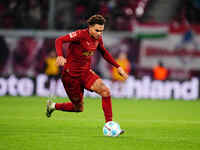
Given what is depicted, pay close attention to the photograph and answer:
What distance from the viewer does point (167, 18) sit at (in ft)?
78.4

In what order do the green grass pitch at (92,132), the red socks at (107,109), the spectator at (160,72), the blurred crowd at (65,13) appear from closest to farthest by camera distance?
1. the green grass pitch at (92,132)
2. the red socks at (107,109)
3. the spectator at (160,72)
4. the blurred crowd at (65,13)

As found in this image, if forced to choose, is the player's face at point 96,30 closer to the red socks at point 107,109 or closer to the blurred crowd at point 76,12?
the red socks at point 107,109

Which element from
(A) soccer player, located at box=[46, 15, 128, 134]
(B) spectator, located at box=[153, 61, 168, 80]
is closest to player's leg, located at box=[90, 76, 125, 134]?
(A) soccer player, located at box=[46, 15, 128, 134]

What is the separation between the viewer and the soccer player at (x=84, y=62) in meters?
8.52

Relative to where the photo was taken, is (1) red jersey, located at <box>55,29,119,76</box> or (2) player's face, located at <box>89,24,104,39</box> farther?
(1) red jersey, located at <box>55,29,119,76</box>

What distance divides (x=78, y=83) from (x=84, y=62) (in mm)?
411

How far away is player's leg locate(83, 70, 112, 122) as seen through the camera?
333 inches

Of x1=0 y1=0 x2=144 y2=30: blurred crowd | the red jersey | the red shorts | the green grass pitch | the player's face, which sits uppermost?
x1=0 y1=0 x2=144 y2=30: blurred crowd

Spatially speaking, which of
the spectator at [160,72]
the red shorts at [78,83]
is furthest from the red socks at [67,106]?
the spectator at [160,72]

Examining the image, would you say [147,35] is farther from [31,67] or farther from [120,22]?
[31,67]

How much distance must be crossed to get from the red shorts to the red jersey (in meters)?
0.09

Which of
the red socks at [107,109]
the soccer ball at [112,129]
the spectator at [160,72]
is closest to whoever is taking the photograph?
the soccer ball at [112,129]

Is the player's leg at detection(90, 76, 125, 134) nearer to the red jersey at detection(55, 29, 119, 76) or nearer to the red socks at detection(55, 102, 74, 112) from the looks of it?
the red jersey at detection(55, 29, 119, 76)

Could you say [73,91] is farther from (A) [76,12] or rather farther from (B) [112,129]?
(A) [76,12]
